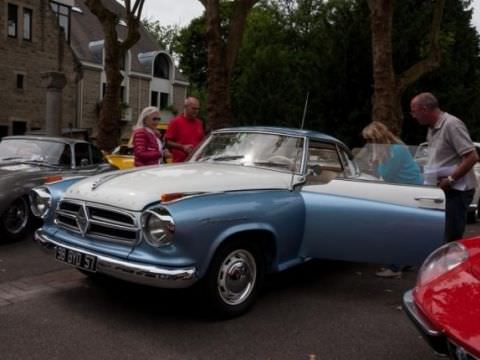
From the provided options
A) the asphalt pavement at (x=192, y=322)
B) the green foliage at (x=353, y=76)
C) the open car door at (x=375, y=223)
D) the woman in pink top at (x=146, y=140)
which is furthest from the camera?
the green foliage at (x=353, y=76)

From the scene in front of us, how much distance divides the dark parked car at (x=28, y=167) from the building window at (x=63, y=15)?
27878 mm

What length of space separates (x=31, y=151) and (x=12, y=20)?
25622mm

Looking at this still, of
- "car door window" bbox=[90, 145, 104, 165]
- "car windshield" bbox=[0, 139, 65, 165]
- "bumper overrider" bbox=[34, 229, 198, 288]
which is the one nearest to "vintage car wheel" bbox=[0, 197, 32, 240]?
"car windshield" bbox=[0, 139, 65, 165]

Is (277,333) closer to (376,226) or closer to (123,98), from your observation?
(376,226)

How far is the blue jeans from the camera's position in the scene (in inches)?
189

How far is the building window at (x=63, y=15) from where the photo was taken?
111 feet

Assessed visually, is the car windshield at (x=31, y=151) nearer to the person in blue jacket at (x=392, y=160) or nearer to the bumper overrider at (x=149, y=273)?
the bumper overrider at (x=149, y=273)

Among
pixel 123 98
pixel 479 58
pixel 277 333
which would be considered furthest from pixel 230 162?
pixel 123 98

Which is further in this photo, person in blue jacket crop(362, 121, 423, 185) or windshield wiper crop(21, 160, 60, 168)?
windshield wiper crop(21, 160, 60, 168)

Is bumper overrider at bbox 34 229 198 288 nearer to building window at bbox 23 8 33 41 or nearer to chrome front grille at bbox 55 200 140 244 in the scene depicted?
chrome front grille at bbox 55 200 140 244

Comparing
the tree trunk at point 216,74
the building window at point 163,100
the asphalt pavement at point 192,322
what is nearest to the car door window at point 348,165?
the asphalt pavement at point 192,322

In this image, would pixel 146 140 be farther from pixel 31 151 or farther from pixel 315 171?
pixel 315 171

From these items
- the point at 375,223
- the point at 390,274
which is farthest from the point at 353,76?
the point at 375,223

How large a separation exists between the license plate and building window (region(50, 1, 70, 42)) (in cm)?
3235
